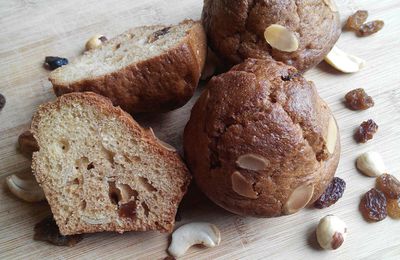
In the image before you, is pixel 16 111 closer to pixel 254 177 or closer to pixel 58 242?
pixel 58 242

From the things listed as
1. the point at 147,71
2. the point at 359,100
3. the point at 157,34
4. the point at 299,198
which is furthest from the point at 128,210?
the point at 359,100

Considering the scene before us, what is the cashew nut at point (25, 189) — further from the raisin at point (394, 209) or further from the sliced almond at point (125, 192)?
the raisin at point (394, 209)

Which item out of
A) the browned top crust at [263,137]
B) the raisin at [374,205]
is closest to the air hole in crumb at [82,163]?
the browned top crust at [263,137]

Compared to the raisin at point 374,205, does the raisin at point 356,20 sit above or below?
above

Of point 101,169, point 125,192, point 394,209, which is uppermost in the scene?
point 101,169

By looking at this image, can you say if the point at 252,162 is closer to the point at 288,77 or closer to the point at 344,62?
the point at 288,77

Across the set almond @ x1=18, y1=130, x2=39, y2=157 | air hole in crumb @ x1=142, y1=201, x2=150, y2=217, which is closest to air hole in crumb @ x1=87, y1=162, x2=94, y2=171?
air hole in crumb @ x1=142, y1=201, x2=150, y2=217
